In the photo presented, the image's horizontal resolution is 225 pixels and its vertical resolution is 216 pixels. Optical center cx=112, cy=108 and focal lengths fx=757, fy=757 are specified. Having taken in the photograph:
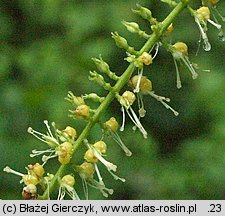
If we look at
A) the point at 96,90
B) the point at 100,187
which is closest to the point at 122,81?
the point at 100,187

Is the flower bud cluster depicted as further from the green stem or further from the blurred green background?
the blurred green background

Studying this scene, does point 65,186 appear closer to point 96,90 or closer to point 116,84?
point 116,84

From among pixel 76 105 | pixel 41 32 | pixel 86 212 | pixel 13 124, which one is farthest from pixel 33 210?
pixel 41 32

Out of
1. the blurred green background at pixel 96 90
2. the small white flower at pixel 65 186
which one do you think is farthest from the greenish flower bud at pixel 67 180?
the blurred green background at pixel 96 90

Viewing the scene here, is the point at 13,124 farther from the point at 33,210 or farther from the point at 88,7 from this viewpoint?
the point at 33,210

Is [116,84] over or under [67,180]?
over

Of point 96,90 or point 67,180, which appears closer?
point 67,180

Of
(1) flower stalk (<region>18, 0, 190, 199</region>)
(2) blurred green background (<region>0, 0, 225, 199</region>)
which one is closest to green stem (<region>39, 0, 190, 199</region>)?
(1) flower stalk (<region>18, 0, 190, 199</region>)

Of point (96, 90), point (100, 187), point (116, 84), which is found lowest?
point (100, 187)

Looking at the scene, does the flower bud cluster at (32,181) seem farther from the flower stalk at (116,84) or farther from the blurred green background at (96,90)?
the blurred green background at (96,90)
